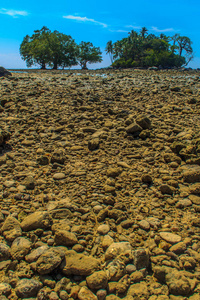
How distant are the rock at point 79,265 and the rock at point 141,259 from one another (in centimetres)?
37

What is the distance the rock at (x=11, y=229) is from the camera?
95.5 inches

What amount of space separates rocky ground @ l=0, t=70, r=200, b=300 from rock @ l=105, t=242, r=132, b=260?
0.01 meters

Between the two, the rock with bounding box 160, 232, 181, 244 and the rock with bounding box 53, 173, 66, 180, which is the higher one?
the rock with bounding box 53, 173, 66, 180

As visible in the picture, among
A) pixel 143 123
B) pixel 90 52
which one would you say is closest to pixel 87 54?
pixel 90 52

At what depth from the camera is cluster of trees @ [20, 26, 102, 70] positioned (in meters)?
47.5

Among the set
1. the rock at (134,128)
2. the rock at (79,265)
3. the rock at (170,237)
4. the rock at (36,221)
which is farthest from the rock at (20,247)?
the rock at (134,128)

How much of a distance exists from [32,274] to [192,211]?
203cm

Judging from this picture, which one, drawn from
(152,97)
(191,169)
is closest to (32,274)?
(191,169)

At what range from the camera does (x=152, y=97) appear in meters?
7.52

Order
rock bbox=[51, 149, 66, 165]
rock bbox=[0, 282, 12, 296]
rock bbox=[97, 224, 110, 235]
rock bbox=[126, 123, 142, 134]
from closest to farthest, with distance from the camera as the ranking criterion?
rock bbox=[0, 282, 12, 296] → rock bbox=[97, 224, 110, 235] → rock bbox=[51, 149, 66, 165] → rock bbox=[126, 123, 142, 134]

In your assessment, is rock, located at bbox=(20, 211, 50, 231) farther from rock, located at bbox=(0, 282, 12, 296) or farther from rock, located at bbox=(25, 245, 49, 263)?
rock, located at bbox=(0, 282, 12, 296)

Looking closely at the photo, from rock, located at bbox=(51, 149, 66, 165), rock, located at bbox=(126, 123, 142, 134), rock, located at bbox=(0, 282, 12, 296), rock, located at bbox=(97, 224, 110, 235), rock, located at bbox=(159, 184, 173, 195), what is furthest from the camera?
rock, located at bbox=(126, 123, 142, 134)

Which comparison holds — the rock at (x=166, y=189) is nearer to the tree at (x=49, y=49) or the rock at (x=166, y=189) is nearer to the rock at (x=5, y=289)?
the rock at (x=5, y=289)

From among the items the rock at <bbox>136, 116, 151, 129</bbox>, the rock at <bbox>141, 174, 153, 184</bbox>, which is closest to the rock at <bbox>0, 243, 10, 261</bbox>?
the rock at <bbox>141, 174, 153, 184</bbox>
